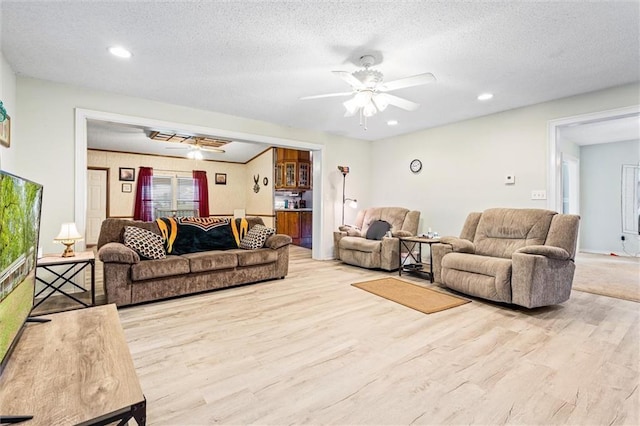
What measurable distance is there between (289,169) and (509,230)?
16.4 feet

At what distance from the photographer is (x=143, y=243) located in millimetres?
3270

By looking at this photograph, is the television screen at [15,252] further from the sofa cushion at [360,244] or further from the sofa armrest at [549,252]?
the sofa cushion at [360,244]

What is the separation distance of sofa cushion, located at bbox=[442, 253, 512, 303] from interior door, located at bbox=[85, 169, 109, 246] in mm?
7818

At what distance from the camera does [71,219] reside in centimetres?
337

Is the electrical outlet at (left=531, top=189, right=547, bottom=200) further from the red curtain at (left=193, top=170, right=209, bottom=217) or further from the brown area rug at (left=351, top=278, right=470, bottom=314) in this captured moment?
the red curtain at (left=193, top=170, right=209, bottom=217)

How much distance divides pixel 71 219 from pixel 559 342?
4.74m

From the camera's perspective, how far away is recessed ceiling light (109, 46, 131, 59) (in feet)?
8.38

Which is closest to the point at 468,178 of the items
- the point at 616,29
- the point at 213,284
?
the point at 616,29

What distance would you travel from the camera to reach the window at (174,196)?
26.7 ft

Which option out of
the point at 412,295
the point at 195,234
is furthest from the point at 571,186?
the point at 195,234

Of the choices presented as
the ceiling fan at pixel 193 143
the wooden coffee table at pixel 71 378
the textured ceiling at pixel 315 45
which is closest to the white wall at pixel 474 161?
the textured ceiling at pixel 315 45

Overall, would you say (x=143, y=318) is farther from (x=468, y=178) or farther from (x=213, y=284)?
(x=468, y=178)

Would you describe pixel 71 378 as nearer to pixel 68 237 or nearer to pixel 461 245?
pixel 68 237

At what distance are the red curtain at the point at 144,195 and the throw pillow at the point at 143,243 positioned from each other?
499 cm
